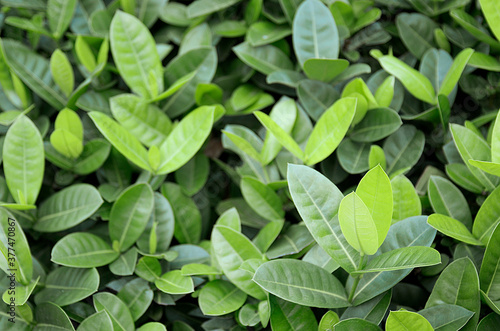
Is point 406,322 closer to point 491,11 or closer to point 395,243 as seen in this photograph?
point 395,243

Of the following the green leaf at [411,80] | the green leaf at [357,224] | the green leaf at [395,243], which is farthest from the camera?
the green leaf at [411,80]

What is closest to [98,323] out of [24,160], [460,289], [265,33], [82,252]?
[82,252]

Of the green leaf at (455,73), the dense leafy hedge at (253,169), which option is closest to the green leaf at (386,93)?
the dense leafy hedge at (253,169)

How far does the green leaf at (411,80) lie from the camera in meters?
0.95

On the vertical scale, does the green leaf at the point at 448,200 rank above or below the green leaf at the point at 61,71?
below

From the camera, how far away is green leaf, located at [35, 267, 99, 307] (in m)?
0.83

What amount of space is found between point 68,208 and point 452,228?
749 millimetres

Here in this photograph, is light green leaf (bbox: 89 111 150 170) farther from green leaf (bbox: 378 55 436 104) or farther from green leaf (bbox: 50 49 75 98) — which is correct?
green leaf (bbox: 378 55 436 104)

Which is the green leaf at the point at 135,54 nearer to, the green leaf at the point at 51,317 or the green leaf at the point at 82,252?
the green leaf at the point at 82,252

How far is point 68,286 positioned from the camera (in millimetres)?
864

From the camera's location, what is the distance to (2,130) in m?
1.04

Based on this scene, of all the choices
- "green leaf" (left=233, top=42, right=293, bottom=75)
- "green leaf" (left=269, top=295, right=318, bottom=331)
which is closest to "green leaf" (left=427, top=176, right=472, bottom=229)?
"green leaf" (left=269, top=295, right=318, bottom=331)

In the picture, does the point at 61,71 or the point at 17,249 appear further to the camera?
the point at 61,71

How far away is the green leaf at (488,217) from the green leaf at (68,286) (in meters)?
0.71
